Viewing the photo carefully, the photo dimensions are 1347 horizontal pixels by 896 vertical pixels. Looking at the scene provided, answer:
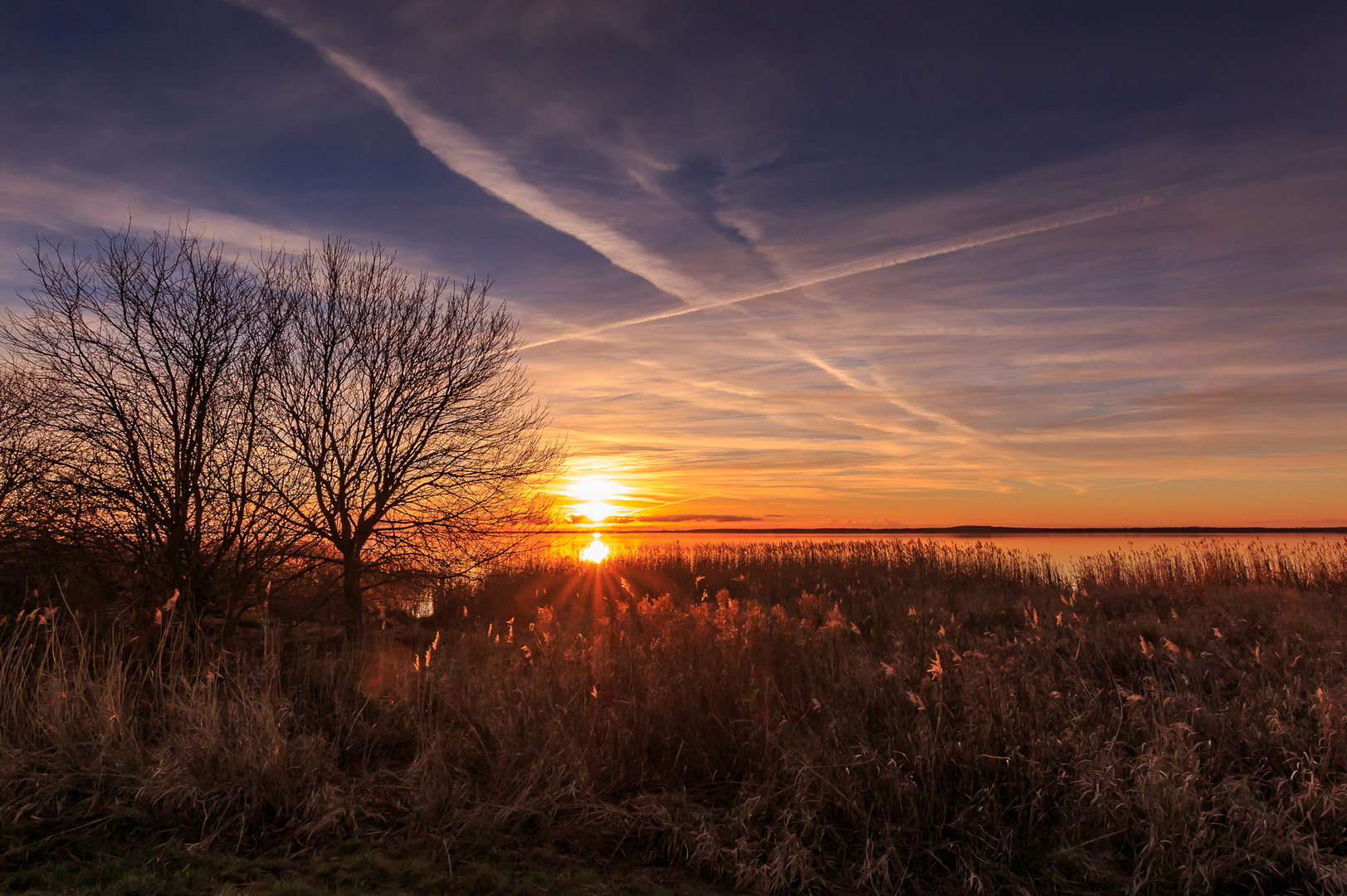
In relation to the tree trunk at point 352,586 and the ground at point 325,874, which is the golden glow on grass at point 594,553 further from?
the ground at point 325,874

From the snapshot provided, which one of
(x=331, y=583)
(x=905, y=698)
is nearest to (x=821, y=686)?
(x=905, y=698)

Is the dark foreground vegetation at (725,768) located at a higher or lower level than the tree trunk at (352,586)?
lower

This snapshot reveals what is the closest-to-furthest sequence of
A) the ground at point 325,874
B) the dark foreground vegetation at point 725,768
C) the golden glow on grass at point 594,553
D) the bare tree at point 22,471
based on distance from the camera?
1. the ground at point 325,874
2. the dark foreground vegetation at point 725,768
3. the bare tree at point 22,471
4. the golden glow on grass at point 594,553

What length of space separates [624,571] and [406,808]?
20054mm

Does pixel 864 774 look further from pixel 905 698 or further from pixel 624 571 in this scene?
pixel 624 571

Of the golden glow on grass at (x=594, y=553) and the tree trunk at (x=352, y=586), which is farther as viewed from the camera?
the golden glow on grass at (x=594, y=553)

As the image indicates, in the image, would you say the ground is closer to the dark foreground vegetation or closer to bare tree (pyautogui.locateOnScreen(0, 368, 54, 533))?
the dark foreground vegetation

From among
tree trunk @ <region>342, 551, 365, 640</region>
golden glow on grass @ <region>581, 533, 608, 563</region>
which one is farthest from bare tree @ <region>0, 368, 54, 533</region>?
golden glow on grass @ <region>581, 533, 608, 563</region>

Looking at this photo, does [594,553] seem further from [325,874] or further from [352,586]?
[325,874]

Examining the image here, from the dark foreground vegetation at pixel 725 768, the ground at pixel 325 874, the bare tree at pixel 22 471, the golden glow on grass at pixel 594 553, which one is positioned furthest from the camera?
the golden glow on grass at pixel 594 553

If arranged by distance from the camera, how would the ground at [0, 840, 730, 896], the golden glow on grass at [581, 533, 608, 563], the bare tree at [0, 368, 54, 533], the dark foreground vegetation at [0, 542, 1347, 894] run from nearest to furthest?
the ground at [0, 840, 730, 896] < the dark foreground vegetation at [0, 542, 1347, 894] < the bare tree at [0, 368, 54, 533] < the golden glow on grass at [581, 533, 608, 563]

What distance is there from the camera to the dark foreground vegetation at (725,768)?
401 centimetres

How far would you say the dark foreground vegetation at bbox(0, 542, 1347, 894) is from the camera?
4.01 m

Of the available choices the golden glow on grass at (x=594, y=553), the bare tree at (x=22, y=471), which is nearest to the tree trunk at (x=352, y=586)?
the bare tree at (x=22, y=471)
